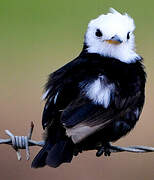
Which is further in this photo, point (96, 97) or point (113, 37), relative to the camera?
point (113, 37)

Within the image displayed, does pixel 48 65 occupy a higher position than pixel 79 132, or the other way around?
pixel 48 65

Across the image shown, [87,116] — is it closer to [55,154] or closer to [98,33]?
[55,154]

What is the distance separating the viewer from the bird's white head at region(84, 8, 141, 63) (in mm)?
5883

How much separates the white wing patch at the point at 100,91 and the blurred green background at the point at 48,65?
5.64 ft

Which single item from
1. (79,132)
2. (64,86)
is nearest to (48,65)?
(64,86)

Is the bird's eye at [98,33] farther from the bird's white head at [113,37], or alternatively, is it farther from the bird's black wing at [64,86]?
the bird's black wing at [64,86]

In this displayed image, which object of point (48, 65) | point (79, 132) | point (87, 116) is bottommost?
point (79, 132)

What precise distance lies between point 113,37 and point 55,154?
1.13 m

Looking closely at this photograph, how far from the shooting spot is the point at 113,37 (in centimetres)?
586

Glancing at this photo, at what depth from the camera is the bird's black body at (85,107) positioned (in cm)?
519

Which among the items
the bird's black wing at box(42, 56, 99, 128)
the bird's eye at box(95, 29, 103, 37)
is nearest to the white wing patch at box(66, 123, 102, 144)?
the bird's black wing at box(42, 56, 99, 128)

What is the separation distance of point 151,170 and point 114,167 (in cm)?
34

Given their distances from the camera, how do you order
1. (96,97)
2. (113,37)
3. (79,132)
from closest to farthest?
(79,132) → (96,97) → (113,37)

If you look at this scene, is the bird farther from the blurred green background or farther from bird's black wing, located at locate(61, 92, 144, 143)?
the blurred green background
